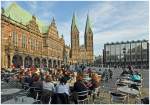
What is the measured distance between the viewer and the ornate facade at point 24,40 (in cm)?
4612

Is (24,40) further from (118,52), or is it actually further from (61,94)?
(118,52)

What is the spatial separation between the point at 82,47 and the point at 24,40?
84257mm

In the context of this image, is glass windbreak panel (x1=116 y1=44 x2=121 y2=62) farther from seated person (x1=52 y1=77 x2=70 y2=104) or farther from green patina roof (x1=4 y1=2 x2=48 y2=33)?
seated person (x1=52 y1=77 x2=70 y2=104)

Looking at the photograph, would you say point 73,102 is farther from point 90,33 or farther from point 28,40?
point 90,33

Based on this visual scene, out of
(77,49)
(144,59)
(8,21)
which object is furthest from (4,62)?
(144,59)

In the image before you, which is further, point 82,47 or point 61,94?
point 82,47

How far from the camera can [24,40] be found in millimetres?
56500

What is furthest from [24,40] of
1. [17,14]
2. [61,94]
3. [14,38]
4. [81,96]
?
[61,94]

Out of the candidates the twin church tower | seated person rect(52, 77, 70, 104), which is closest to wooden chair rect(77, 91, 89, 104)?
seated person rect(52, 77, 70, 104)

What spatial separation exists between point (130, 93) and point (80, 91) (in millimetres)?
1840

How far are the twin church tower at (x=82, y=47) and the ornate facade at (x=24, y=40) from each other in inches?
2002

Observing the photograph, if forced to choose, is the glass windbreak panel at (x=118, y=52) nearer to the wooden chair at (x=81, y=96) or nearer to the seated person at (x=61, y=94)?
the wooden chair at (x=81, y=96)

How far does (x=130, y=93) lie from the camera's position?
9.85 meters

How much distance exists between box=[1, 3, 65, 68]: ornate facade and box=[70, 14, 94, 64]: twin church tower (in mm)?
50852
